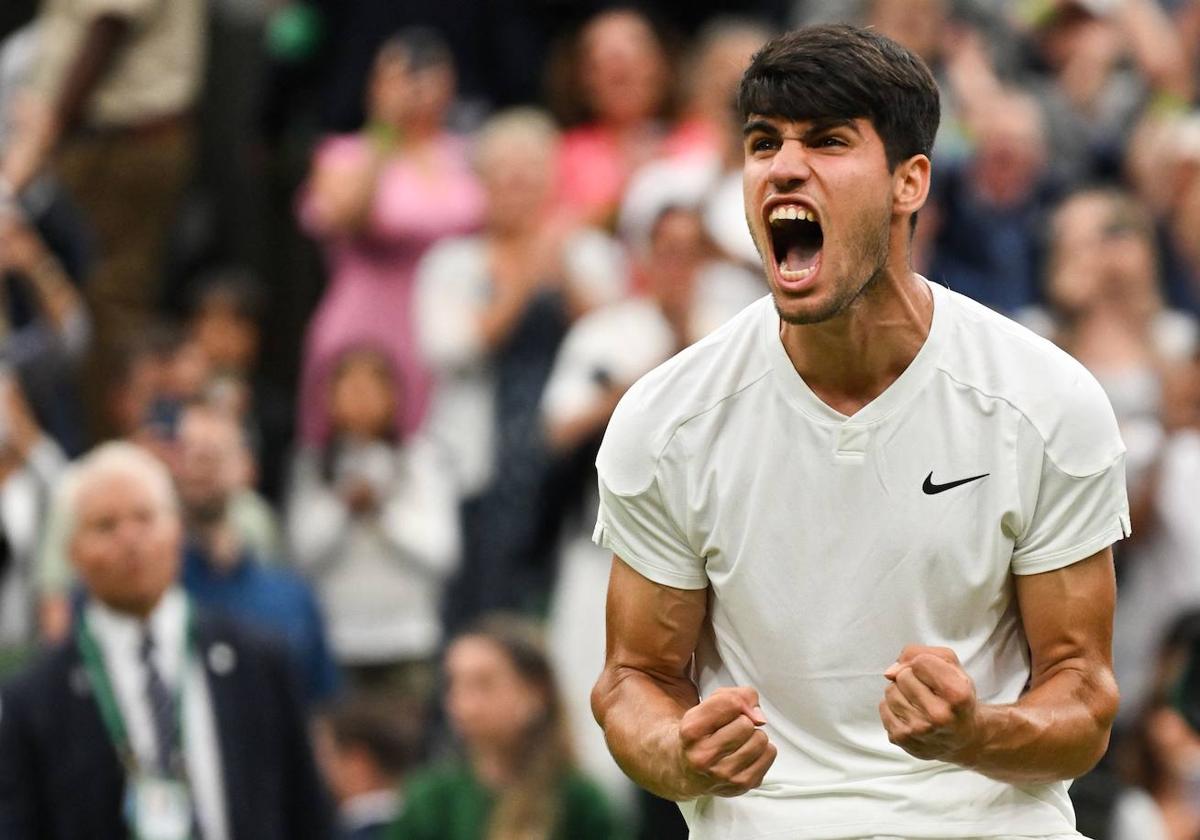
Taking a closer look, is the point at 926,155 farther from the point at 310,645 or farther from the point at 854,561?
the point at 310,645

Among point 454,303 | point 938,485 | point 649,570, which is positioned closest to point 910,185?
point 938,485

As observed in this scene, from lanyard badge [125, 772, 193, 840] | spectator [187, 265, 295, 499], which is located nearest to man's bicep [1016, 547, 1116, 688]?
lanyard badge [125, 772, 193, 840]

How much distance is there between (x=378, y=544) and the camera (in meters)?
8.71

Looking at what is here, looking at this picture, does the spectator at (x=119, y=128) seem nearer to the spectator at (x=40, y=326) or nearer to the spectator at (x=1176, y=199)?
the spectator at (x=40, y=326)

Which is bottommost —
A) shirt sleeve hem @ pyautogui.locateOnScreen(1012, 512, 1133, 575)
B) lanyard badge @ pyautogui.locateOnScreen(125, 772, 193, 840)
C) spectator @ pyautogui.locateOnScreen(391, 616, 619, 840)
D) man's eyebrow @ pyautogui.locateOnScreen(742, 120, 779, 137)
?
spectator @ pyautogui.locateOnScreen(391, 616, 619, 840)

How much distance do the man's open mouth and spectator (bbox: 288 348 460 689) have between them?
4.72 m

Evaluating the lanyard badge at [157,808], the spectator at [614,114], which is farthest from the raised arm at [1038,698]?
the spectator at [614,114]

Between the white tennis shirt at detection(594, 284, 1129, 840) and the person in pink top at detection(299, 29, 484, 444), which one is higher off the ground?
the white tennis shirt at detection(594, 284, 1129, 840)

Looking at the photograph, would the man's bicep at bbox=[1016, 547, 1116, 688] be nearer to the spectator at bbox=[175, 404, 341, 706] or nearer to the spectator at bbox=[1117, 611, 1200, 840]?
the spectator at bbox=[1117, 611, 1200, 840]

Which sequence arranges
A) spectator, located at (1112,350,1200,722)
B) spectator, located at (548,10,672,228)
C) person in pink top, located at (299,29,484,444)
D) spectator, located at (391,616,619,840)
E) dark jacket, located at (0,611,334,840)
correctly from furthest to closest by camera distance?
1. person in pink top, located at (299,29,484,444)
2. spectator, located at (548,10,672,228)
3. spectator, located at (1112,350,1200,722)
4. spectator, located at (391,616,619,840)
5. dark jacket, located at (0,611,334,840)

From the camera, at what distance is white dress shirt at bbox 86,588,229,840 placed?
6.67 metres

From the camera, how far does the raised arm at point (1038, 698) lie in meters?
3.60

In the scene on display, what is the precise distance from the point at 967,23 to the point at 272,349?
3.20 m

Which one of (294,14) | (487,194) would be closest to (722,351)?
(487,194)
